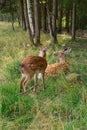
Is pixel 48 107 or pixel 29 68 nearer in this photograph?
pixel 48 107

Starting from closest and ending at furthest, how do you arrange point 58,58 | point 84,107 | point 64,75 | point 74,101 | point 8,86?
point 84,107
point 74,101
point 8,86
point 64,75
point 58,58

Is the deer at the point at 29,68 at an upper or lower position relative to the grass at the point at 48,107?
upper

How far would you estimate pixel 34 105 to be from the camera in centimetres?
646

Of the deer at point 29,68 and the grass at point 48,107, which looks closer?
the grass at point 48,107

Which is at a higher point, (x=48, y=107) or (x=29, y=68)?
(x=29, y=68)

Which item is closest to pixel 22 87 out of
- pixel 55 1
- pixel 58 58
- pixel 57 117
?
pixel 57 117

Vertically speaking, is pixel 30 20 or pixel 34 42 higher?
pixel 30 20

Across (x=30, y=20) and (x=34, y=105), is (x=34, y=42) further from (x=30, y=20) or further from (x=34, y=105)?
(x=34, y=105)

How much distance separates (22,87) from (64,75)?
131 cm

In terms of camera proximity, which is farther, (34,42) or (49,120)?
(34,42)

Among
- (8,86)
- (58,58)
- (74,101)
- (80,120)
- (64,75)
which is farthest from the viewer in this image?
(58,58)

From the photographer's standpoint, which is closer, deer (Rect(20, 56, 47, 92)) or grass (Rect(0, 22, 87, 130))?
grass (Rect(0, 22, 87, 130))

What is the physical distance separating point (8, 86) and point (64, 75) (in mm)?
1762

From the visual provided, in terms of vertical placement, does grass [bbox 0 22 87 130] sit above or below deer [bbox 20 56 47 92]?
below
